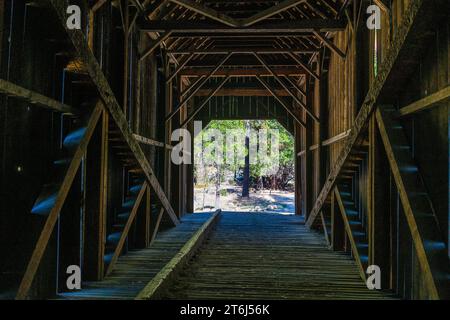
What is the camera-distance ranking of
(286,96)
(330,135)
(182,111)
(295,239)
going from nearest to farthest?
(295,239) → (330,135) → (182,111) → (286,96)

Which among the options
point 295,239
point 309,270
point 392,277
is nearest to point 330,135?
point 295,239

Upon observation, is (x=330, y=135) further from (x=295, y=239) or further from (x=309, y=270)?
(x=309, y=270)

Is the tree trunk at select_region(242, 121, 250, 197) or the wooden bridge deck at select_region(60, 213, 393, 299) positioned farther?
the tree trunk at select_region(242, 121, 250, 197)

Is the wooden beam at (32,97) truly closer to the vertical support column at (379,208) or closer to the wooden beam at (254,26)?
the vertical support column at (379,208)

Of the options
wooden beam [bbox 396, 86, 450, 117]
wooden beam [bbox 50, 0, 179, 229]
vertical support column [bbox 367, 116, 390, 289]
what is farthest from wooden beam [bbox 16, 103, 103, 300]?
wooden beam [bbox 396, 86, 450, 117]

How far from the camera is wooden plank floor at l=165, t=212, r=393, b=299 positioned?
5.30m

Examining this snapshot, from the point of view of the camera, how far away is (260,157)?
33.3 m

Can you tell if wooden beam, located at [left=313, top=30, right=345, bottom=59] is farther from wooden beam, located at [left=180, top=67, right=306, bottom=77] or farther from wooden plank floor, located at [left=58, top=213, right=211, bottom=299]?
wooden plank floor, located at [left=58, top=213, right=211, bottom=299]

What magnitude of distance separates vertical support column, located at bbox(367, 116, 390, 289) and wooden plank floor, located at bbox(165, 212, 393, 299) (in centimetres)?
41

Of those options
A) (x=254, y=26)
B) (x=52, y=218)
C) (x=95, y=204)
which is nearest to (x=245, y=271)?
(x=95, y=204)

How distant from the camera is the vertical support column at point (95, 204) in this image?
5.62 metres

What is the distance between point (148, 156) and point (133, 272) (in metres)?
4.70

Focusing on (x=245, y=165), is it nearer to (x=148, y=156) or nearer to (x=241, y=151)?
(x=241, y=151)
